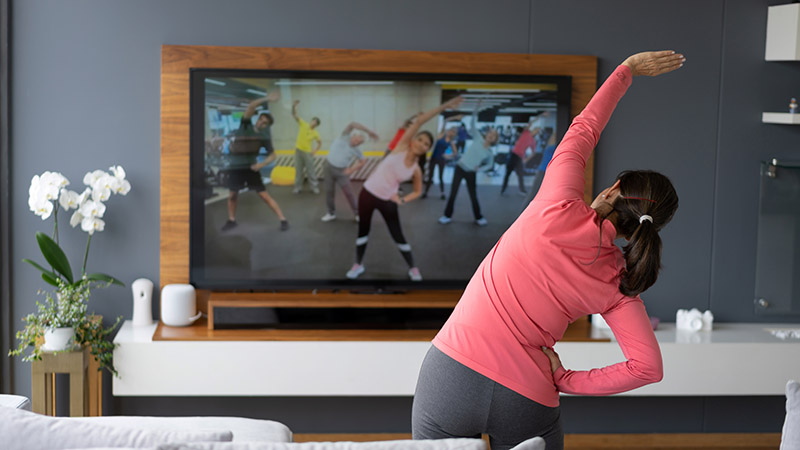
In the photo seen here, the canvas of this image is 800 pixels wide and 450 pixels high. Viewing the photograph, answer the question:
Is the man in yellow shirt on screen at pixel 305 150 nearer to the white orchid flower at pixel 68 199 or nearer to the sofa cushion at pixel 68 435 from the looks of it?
the white orchid flower at pixel 68 199

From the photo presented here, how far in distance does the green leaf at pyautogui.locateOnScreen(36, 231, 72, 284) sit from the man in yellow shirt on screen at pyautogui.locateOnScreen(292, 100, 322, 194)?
1033 mm

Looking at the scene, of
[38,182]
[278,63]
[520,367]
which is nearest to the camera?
[520,367]

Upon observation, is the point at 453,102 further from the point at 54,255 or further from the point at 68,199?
the point at 54,255

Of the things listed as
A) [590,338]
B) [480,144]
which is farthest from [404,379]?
[480,144]

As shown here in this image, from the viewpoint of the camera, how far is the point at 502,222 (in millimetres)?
4016

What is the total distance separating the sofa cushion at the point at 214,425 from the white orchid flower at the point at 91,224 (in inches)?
48.4

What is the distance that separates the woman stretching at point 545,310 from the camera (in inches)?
78.9

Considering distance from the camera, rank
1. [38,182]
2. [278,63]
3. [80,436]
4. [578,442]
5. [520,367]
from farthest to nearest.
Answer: [578,442] → [278,63] → [38,182] → [520,367] → [80,436]

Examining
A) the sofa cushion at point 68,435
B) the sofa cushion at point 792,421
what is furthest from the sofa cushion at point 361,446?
the sofa cushion at point 792,421

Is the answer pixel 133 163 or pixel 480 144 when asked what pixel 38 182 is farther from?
pixel 480 144

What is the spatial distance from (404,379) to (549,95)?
57.9 inches

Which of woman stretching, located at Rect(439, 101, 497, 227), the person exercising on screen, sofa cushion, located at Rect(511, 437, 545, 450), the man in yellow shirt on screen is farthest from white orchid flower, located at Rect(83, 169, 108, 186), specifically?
sofa cushion, located at Rect(511, 437, 545, 450)

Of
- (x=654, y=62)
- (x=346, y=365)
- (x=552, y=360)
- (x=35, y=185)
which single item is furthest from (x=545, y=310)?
(x=35, y=185)

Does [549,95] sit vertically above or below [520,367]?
above
